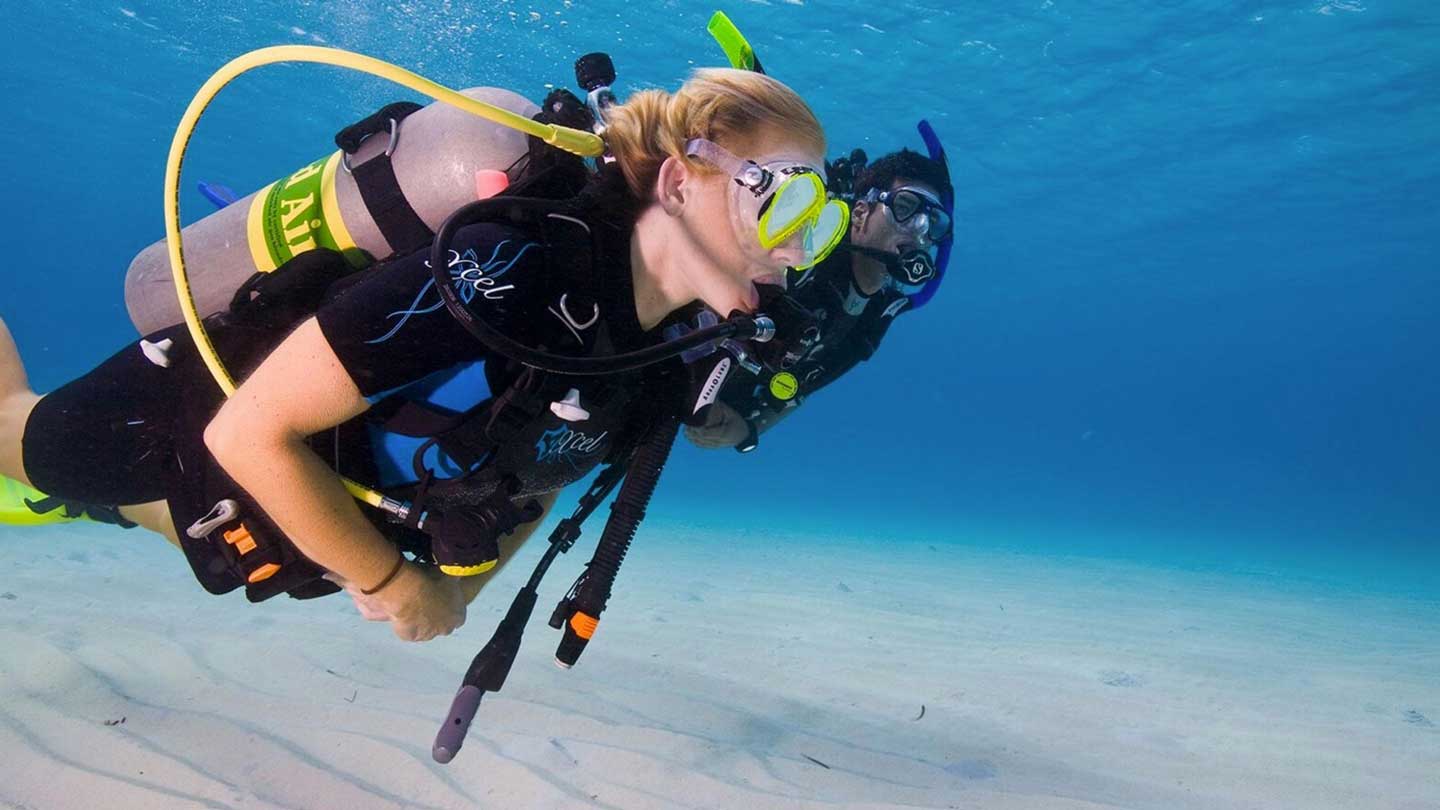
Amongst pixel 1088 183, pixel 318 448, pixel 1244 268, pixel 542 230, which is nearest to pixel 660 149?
pixel 542 230

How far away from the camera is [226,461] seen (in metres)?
1.88

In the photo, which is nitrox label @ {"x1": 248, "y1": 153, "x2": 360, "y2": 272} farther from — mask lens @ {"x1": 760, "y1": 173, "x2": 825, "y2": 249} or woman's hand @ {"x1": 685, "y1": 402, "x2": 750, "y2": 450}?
woman's hand @ {"x1": 685, "y1": 402, "x2": 750, "y2": 450}

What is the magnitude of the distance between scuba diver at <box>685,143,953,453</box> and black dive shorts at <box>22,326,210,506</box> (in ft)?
8.41

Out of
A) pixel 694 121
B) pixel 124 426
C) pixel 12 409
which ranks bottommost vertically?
pixel 12 409

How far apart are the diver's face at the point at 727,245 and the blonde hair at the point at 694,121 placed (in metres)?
0.05

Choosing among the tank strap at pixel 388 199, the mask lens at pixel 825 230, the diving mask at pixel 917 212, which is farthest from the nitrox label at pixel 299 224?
the diving mask at pixel 917 212

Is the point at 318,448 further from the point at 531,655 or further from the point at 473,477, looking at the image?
the point at 531,655

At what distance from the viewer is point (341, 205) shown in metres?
2.36

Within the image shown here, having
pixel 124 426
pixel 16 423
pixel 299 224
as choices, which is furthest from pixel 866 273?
pixel 16 423

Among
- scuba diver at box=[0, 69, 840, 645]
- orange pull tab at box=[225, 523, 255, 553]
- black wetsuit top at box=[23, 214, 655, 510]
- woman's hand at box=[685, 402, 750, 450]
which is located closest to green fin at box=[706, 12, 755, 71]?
scuba diver at box=[0, 69, 840, 645]

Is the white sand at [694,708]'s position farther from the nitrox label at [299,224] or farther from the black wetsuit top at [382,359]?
the nitrox label at [299,224]

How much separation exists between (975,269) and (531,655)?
44.0 meters

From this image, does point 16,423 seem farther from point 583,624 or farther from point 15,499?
point 583,624

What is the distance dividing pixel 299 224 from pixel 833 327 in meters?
3.18
